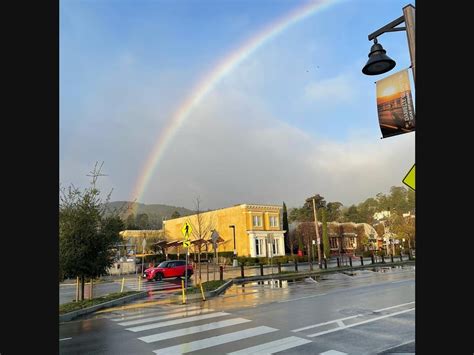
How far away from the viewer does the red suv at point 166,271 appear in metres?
28.3

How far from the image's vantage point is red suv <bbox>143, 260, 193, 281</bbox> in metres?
28.3

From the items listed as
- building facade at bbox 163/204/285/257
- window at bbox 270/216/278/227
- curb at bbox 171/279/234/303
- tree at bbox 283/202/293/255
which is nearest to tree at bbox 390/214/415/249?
tree at bbox 283/202/293/255

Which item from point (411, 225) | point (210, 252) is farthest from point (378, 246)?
point (210, 252)

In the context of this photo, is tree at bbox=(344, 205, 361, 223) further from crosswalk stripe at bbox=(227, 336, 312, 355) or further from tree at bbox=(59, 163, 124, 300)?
crosswalk stripe at bbox=(227, 336, 312, 355)

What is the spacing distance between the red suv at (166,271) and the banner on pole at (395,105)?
2475 cm

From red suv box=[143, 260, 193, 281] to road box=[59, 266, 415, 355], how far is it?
13.7 m

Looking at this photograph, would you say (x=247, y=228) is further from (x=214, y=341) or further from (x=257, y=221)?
(x=214, y=341)

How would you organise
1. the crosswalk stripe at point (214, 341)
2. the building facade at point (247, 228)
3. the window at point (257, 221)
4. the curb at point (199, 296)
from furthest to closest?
1. the window at point (257, 221)
2. the building facade at point (247, 228)
3. the curb at point (199, 296)
4. the crosswalk stripe at point (214, 341)

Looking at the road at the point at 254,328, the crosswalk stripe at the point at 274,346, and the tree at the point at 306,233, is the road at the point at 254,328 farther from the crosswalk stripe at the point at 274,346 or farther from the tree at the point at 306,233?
the tree at the point at 306,233

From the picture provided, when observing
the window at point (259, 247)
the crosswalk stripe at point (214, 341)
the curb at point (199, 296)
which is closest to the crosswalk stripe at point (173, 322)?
the crosswalk stripe at point (214, 341)

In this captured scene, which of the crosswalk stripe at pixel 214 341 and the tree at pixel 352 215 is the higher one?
the tree at pixel 352 215

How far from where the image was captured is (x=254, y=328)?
9.53 meters
